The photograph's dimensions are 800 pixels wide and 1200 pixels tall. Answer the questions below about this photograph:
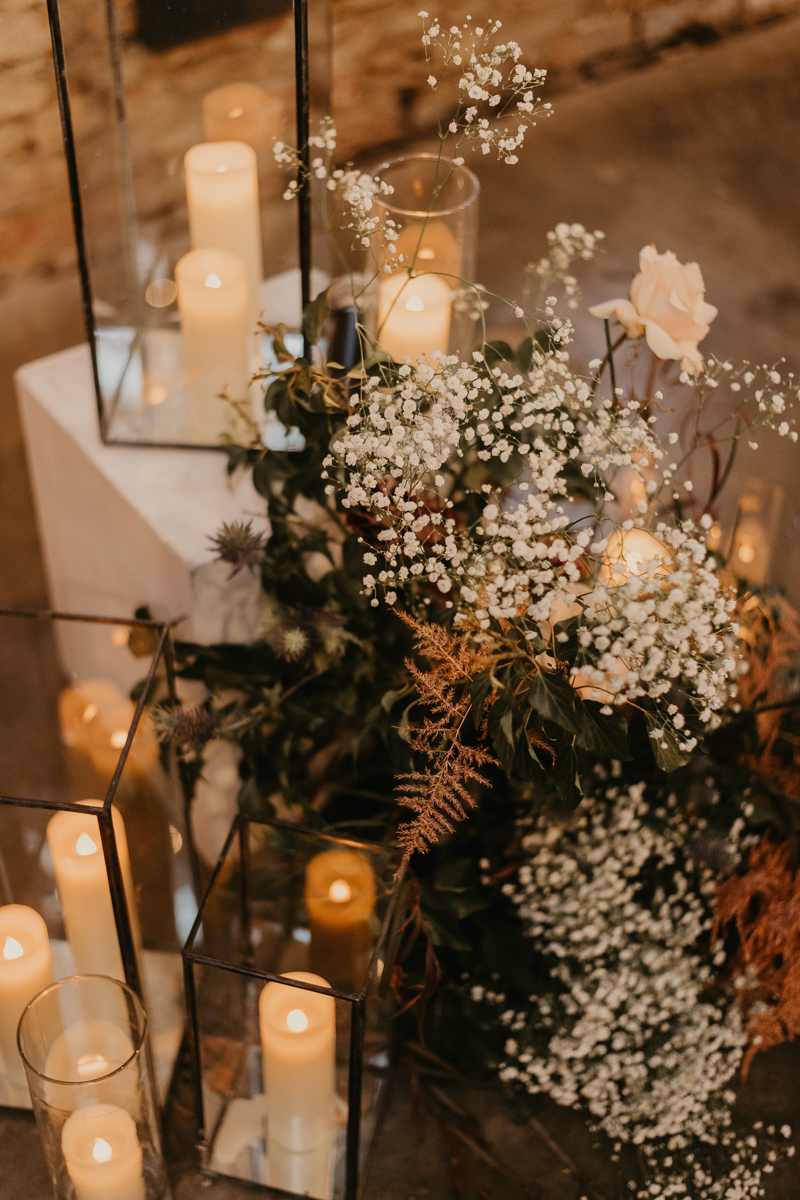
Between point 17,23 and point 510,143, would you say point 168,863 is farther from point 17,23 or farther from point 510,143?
point 17,23

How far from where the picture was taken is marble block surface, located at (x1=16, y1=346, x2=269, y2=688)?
47.4 inches

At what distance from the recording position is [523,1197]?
1146 mm

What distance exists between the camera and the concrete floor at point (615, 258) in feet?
3.90

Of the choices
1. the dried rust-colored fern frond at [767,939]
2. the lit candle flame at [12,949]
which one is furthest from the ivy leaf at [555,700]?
the lit candle flame at [12,949]

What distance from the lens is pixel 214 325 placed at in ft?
3.92

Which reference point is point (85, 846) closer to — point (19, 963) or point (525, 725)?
point (19, 963)

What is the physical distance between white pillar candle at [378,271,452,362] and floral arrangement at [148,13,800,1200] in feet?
0.08

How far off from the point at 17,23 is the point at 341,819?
1.62 m

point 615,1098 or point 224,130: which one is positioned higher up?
point 224,130

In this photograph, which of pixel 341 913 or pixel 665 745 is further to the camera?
pixel 341 913

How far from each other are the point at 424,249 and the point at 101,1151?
3.05 feet

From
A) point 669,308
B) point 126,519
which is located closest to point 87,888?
point 126,519

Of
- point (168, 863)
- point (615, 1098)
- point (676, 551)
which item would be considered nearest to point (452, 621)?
point (676, 551)

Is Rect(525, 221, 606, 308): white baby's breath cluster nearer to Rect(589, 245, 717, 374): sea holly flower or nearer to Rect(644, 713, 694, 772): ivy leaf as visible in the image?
Rect(589, 245, 717, 374): sea holly flower
